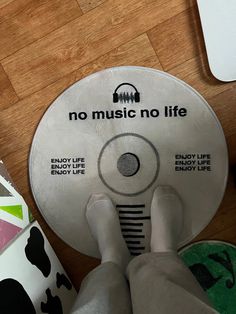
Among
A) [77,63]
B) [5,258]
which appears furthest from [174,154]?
[5,258]

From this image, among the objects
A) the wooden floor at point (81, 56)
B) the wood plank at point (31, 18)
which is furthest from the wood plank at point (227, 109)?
the wood plank at point (31, 18)

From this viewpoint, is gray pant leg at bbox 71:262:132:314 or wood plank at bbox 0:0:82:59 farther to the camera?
wood plank at bbox 0:0:82:59

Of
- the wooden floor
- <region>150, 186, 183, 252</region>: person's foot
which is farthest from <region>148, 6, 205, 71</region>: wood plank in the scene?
<region>150, 186, 183, 252</region>: person's foot

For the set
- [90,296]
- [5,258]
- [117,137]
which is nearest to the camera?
[90,296]

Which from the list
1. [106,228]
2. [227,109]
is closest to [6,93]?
[106,228]

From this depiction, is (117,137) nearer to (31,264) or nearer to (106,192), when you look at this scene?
(106,192)

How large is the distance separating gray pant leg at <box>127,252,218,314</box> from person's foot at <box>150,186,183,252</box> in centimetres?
10

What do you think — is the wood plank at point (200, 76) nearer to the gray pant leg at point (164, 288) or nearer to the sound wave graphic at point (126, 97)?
the sound wave graphic at point (126, 97)

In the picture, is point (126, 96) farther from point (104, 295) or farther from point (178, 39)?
point (104, 295)

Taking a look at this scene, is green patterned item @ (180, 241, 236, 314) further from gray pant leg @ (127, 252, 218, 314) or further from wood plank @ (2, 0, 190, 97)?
wood plank @ (2, 0, 190, 97)

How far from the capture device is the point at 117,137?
102 cm

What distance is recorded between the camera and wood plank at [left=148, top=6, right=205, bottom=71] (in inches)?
39.8

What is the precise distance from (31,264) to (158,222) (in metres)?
0.27

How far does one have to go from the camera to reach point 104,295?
762 millimetres
